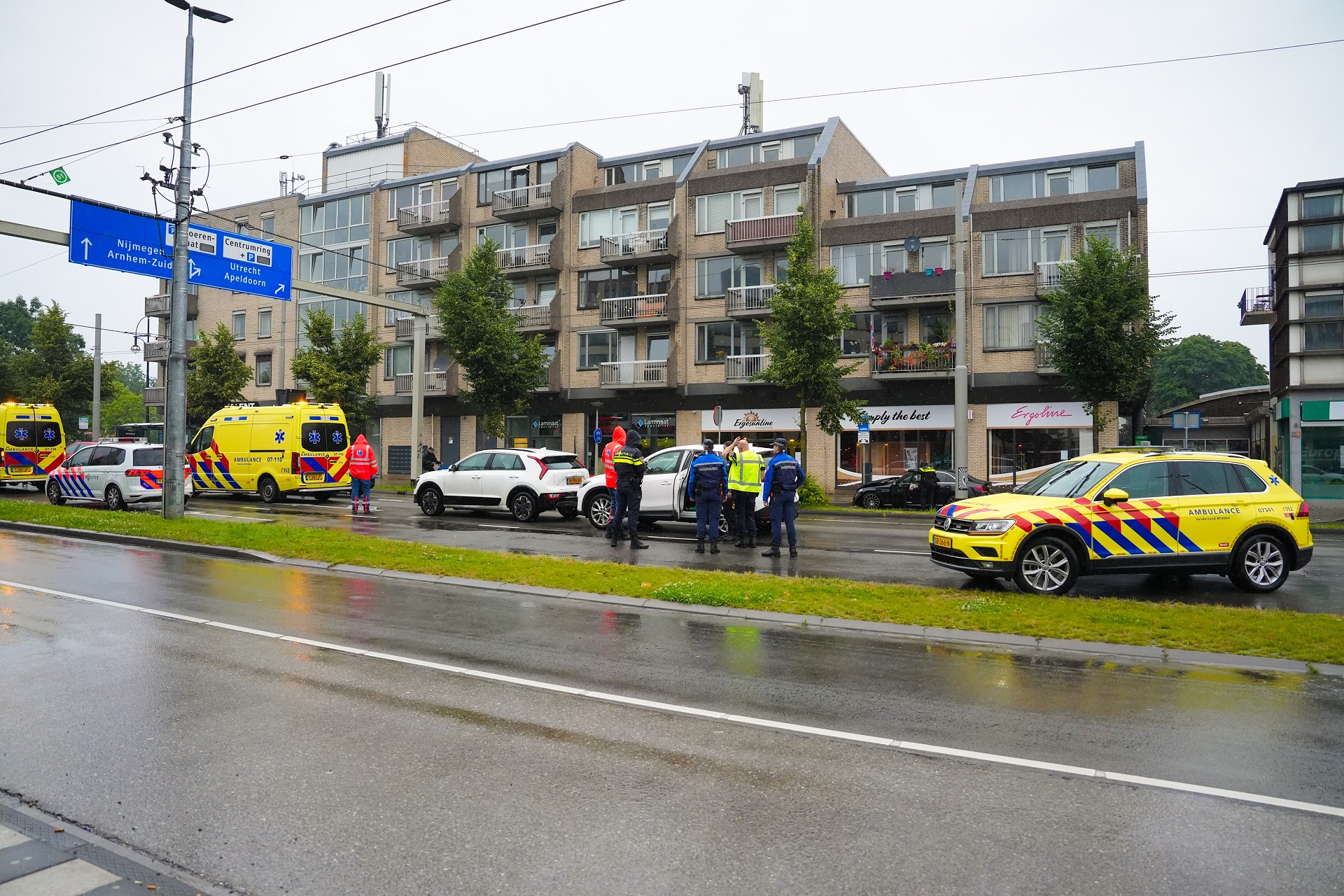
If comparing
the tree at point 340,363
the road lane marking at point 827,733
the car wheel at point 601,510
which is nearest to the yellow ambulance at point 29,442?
the tree at point 340,363

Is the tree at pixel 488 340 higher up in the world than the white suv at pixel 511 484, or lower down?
higher up

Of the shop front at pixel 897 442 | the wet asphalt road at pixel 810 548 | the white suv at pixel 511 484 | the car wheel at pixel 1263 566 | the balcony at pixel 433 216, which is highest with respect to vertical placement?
the balcony at pixel 433 216

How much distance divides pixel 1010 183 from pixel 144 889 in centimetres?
3673

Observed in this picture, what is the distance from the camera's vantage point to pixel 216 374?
44.4 metres

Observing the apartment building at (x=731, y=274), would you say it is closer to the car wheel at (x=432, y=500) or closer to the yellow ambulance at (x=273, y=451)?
the yellow ambulance at (x=273, y=451)

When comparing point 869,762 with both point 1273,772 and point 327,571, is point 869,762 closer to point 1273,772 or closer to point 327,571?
point 1273,772

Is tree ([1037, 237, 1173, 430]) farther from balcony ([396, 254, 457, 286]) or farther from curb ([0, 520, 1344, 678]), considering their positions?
balcony ([396, 254, 457, 286])

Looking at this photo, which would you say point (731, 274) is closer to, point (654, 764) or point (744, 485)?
point (744, 485)

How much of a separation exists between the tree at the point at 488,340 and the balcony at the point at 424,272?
919 centimetres

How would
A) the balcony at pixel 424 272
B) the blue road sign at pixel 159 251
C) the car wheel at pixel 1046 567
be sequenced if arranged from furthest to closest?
the balcony at pixel 424 272 < the blue road sign at pixel 159 251 < the car wheel at pixel 1046 567

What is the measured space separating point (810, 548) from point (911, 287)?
21.3 metres

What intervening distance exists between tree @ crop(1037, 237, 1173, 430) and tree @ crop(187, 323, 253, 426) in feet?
122

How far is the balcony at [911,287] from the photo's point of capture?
3325 centimetres

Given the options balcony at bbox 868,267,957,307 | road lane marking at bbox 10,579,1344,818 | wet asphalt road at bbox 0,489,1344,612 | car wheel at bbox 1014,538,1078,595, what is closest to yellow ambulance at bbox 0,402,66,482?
wet asphalt road at bbox 0,489,1344,612
